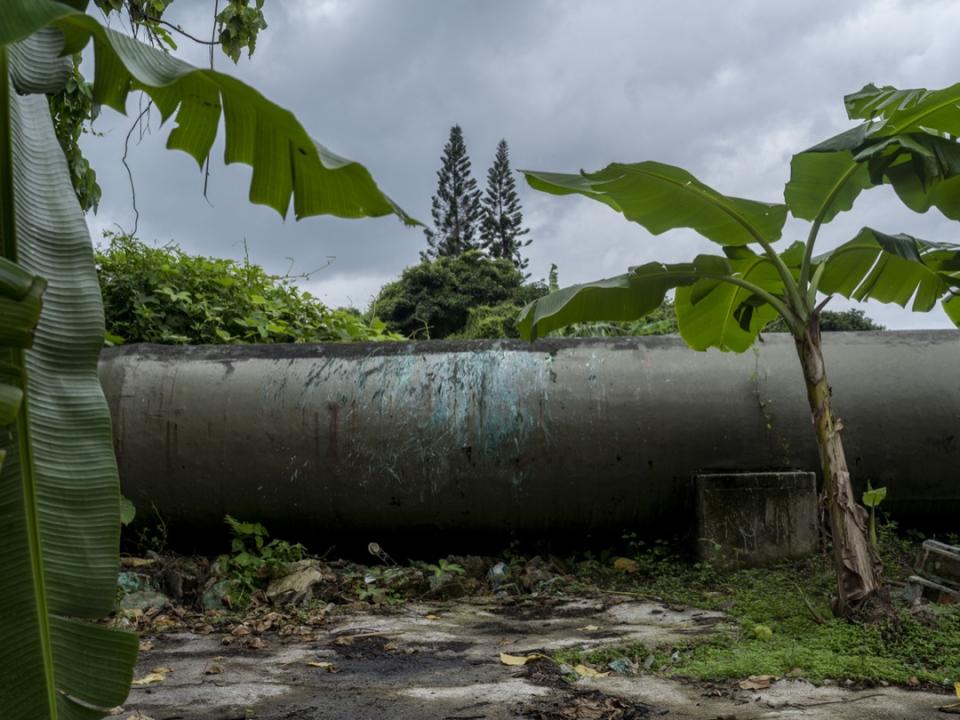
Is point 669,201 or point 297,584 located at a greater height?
point 669,201

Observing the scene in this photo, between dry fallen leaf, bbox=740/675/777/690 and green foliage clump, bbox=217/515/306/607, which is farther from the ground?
green foliage clump, bbox=217/515/306/607

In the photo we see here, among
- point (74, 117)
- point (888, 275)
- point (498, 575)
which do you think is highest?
point (74, 117)

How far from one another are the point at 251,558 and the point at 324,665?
1805 millimetres

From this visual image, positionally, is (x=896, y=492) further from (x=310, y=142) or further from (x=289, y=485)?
(x=310, y=142)

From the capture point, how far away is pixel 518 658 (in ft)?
10.1

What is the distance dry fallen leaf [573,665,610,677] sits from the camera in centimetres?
283

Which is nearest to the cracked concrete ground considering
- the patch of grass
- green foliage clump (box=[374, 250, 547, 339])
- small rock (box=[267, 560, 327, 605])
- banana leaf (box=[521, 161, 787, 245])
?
the patch of grass

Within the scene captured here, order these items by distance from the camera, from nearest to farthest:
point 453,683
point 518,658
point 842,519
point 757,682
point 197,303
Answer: point 757,682 → point 453,683 → point 518,658 → point 842,519 → point 197,303

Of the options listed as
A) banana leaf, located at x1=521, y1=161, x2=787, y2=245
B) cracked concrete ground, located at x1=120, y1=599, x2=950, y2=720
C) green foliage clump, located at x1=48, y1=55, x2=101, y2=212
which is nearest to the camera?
cracked concrete ground, located at x1=120, y1=599, x2=950, y2=720

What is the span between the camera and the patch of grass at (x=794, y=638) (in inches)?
110

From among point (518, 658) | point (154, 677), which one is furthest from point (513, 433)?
point (154, 677)

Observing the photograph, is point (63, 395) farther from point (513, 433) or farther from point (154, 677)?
point (513, 433)

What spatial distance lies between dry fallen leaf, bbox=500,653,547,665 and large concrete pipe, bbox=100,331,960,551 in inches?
66.5

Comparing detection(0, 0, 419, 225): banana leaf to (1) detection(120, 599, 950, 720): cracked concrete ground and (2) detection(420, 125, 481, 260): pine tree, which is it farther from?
(2) detection(420, 125, 481, 260): pine tree
